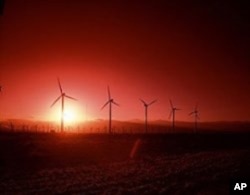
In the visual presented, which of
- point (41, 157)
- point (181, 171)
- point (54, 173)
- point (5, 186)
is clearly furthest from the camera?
point (41, 157)

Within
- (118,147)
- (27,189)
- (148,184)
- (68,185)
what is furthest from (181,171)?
(118,147)

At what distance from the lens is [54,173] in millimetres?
44562

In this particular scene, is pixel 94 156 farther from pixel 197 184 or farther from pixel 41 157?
pixel 197 184

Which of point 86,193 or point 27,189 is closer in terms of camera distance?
point 86,193

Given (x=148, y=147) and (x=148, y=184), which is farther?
(x=148, y=147)

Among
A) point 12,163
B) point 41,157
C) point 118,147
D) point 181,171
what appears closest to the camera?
point 181,171

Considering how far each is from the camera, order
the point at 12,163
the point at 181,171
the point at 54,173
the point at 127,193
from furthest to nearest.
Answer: the point at 12,163 → the point at 54,173 → the point at 181,171 → the point at 127,193

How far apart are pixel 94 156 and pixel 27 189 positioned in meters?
30.4

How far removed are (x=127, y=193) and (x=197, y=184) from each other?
486cm

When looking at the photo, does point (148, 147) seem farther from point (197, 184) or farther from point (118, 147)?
point (197, 184)

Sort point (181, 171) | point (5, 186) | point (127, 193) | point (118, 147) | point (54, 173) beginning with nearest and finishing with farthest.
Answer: point (127, 193) → point (5, 186) → point (181, 171) → point (54, 173) → point (118, 147)

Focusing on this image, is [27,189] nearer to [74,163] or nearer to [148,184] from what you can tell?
[148,184]

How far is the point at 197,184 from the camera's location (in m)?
32.8

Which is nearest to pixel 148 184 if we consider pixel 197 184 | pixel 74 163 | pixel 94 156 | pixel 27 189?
pixel 197 184
